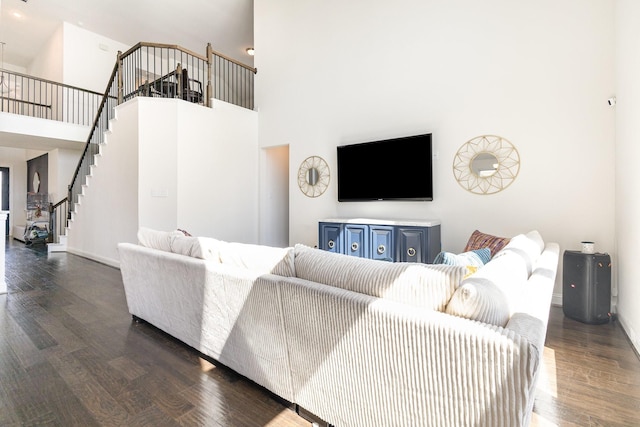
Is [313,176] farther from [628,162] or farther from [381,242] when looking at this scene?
[628,162]

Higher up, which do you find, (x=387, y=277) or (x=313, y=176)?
(x=313, y=176)

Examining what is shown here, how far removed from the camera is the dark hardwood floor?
5.03 feet

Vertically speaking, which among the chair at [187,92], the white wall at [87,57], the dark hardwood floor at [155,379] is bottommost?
the dark hardwood floor at [155,379]

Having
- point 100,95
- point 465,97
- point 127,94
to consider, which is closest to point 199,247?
point 465,97

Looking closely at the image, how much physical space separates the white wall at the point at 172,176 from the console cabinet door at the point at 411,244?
3.03 metres

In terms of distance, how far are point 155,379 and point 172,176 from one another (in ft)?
11.7

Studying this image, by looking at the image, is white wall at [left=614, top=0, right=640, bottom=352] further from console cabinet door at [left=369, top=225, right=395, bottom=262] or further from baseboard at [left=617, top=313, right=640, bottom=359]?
console cabinet door at [left=369, top=225, right=395, bottom=262]

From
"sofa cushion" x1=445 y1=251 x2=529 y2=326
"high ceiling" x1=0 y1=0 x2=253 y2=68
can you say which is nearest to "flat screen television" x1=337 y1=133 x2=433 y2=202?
"sofa cushion" x1=445 y1=251 x2=529 y2=326

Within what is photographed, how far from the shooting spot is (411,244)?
3.85 m

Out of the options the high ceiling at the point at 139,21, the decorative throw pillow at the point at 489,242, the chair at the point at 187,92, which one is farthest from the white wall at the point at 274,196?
the decorative throw pillow at the point at 489,242

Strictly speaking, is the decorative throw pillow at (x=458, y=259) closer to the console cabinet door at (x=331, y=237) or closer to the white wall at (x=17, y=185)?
the console cabinet door at (x=331, y=237)

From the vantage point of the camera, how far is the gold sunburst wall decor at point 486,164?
3521 millimetres

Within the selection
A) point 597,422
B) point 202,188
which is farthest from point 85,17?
point 597,422

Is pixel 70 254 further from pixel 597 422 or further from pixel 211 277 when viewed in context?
pixel 597 422
